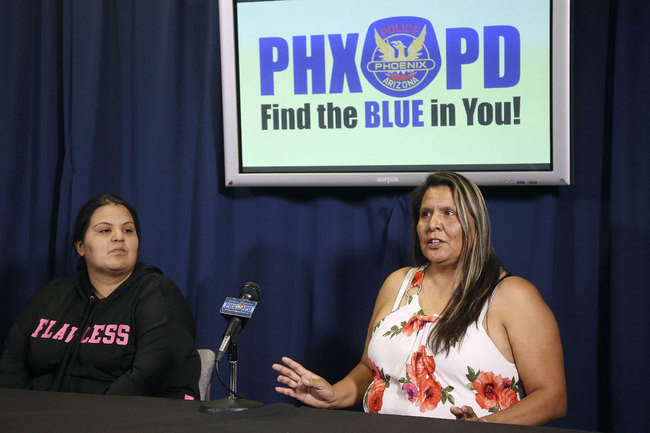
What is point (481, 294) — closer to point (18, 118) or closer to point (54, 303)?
point (54, 303)

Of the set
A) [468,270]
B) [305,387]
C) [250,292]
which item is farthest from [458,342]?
[250,292]

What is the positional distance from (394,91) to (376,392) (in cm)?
132

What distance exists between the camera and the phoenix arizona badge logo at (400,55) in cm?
288

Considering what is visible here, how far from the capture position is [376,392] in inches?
82.7

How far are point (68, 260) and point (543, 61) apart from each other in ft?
7.44

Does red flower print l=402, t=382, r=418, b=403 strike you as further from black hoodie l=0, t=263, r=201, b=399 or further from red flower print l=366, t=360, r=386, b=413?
black hoodie l=0, t=263, r=201, b=399

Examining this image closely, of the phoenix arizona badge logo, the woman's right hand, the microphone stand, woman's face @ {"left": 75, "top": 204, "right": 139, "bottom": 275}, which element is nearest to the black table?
the microphone stand

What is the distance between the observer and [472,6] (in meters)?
2.81

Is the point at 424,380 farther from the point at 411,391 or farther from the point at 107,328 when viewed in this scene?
the point at 107,328

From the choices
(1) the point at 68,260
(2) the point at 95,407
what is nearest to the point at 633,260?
(2) the point at 95,407

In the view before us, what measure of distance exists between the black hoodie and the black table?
827 mm

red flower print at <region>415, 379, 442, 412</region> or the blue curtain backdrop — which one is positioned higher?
the blue curtain backdrop

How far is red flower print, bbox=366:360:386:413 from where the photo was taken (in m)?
2.08

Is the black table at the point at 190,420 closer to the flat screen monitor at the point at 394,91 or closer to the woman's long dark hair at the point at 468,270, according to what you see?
the woman's long dark hair at the point at 468,270
